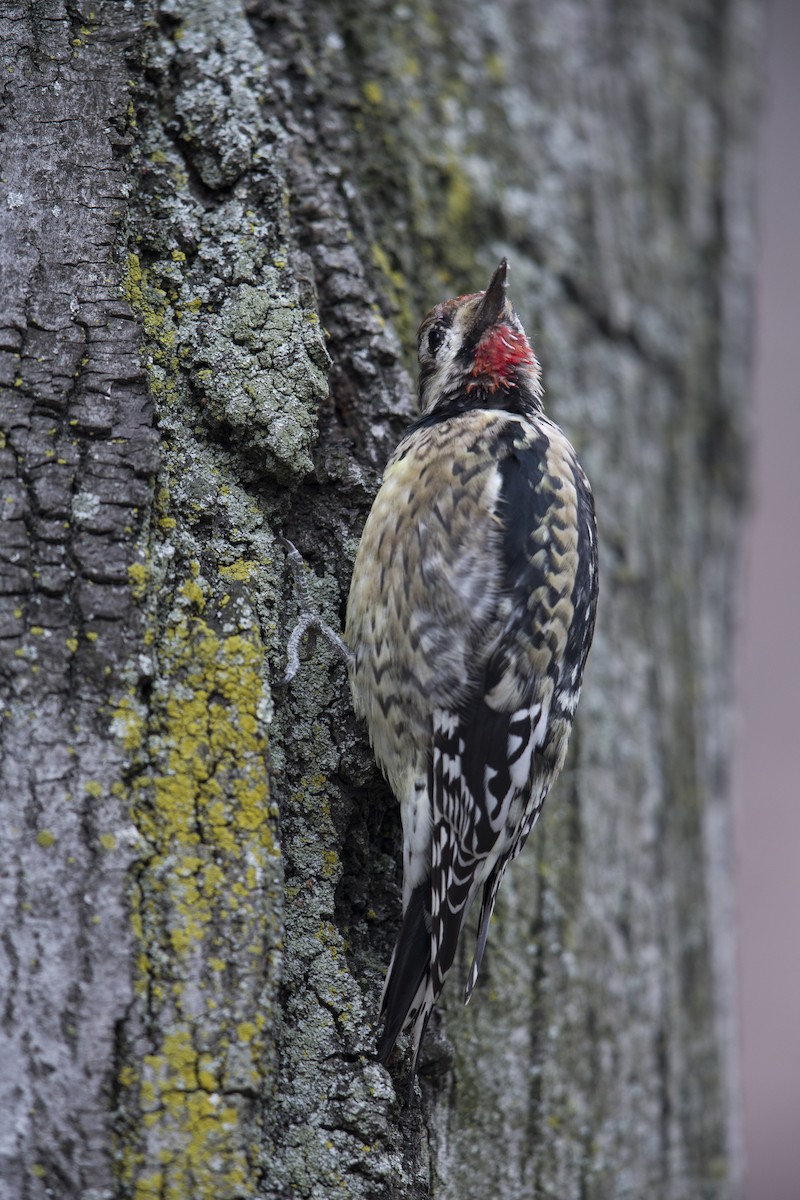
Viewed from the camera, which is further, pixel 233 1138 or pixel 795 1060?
pixel 795 1060

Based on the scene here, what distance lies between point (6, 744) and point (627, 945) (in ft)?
5.21

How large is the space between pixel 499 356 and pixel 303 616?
936mm

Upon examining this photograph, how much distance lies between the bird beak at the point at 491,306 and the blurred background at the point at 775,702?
159 cm

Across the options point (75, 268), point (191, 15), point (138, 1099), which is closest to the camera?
point (138, 1099)

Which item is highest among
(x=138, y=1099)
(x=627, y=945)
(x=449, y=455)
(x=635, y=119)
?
(x=635, y=119)

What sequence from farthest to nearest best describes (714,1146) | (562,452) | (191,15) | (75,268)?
(714,1146) → (562,452) → (191,15) → (75,268)

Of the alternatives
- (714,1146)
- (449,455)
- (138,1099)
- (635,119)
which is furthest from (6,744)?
(635,119)

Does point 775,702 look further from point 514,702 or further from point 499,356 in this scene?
point 514,702

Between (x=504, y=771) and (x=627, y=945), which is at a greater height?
(x=504, y=771)

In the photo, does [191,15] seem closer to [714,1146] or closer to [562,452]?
[562,452]

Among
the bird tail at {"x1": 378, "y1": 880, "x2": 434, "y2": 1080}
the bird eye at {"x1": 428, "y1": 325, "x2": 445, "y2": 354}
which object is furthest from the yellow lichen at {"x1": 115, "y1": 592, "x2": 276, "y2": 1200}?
the bird eye at {"x1": 428, "y1": 325, "x2": 445, "y2": 354}

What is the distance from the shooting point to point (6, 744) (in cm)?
164

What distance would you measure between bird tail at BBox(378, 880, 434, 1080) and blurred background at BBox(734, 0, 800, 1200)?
94.0 inches

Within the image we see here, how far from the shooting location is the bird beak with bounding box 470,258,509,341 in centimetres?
244
